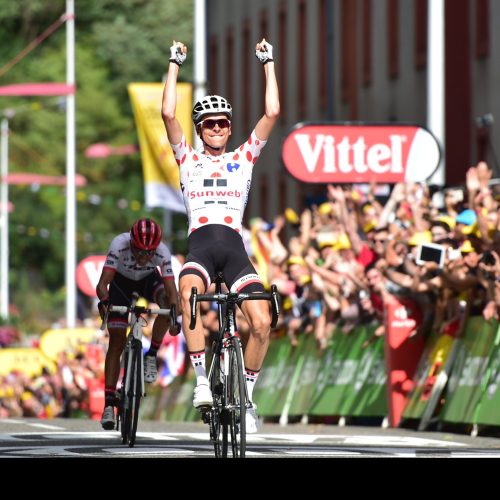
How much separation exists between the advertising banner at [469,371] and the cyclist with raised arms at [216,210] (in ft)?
17.6

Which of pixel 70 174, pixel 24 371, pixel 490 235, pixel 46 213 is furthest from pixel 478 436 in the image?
pixel 46 213

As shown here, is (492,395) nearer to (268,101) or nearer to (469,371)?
(469,371)

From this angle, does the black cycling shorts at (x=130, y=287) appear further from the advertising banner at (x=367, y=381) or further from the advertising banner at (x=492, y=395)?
the advertising banner at (x=367, y=381)

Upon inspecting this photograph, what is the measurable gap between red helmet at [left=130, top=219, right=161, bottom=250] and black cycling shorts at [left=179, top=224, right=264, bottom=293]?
245 centimetres

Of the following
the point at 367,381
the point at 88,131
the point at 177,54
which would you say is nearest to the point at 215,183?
the point at 177,54

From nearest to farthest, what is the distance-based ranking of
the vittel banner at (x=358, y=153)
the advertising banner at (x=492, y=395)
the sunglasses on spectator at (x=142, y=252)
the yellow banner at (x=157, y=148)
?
1. the sunglasses on spectator at (x=142, y=252)
2. the advertising banner at (x=492, y=395)
3. the vittel banner at (x=358, y=153)
4. the yellow banner at (x=157, y=148)

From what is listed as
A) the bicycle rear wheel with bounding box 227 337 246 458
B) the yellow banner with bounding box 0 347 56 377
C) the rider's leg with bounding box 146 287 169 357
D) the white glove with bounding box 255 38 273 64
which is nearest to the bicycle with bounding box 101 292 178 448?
the rider's leg with bounding box 146 287 169 357

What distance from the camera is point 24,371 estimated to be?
46875 mm

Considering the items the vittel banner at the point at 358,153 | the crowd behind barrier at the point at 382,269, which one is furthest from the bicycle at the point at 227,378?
the vittel banner at the point at 358,153

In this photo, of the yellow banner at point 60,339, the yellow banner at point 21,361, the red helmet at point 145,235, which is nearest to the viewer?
the red helmet at point 145,235

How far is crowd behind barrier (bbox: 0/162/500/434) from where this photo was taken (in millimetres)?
18969

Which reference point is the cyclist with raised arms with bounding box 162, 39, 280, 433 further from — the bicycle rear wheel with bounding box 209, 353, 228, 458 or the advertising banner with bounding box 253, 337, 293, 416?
the advertising banner with bounding box 253, 337, 293, 416

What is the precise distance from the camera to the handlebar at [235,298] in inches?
517
